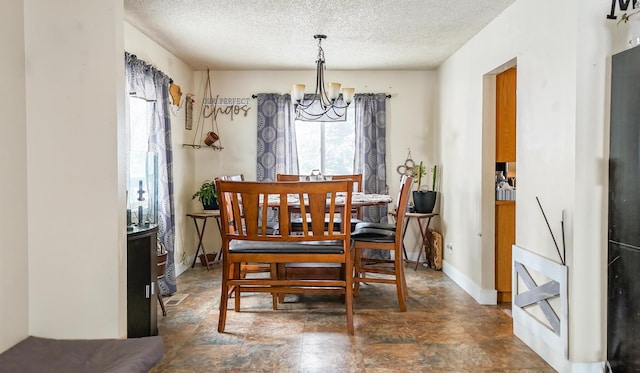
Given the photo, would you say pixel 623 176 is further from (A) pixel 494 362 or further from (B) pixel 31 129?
(B) pixel 31 129

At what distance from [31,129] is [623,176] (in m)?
2.53

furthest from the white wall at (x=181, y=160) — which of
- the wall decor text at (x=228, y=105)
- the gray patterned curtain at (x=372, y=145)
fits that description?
the gray patterned curtain at (x=372, y=145)

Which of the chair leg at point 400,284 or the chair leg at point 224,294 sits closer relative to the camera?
the chair leg at point 224,294

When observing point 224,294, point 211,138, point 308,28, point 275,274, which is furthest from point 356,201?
point 211,138

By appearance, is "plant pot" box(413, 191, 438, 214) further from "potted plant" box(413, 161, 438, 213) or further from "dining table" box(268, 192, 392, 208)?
"dining table" box(268, 192, 392, 208)

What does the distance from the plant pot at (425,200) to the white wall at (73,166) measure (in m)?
3.84

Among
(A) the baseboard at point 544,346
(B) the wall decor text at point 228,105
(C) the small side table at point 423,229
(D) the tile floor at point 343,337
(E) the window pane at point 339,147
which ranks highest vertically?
(B) the wall decor text at point 228,105

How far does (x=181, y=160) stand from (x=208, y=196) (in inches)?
19.3

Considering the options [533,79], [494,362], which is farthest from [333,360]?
[533,79]

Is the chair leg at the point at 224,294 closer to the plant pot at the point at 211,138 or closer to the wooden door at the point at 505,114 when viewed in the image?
the wooden door at the point at 505,114

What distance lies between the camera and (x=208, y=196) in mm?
5039

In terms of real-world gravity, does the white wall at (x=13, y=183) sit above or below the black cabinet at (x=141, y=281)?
above

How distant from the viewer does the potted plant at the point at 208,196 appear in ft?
16.6

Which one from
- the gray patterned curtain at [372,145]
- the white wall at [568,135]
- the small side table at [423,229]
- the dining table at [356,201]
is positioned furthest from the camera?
the gray patterned curtain at [372,145]
